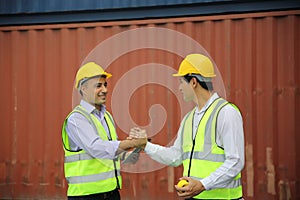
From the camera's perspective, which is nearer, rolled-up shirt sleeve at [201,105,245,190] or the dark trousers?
rolled-up shirt sleeve at [201,105,245,190]

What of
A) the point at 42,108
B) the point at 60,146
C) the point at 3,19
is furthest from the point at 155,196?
the point at 3,19

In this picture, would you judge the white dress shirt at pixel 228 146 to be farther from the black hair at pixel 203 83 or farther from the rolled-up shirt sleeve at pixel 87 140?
the rolled-up shirt sleeve at pixel 87 140

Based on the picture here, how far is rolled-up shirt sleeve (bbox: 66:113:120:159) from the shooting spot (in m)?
3.83

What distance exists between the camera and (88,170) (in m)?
3.89

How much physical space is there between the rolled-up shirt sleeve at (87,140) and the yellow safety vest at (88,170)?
5 centimetres

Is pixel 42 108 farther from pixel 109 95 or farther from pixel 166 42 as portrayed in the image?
pixel 166 42

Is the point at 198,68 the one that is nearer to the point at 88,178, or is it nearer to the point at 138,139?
the point at 138,139

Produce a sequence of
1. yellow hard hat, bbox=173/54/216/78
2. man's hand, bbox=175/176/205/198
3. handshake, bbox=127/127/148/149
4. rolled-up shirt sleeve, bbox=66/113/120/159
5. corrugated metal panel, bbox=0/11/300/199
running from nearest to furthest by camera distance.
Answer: man's hand, bbox=175/176/205/198, yellow hard hat, bbox=173/54/216/78, rolled-up shirt sleeve, bbox=66/113/120/159, handshake, bbox=127/127/148/149, corrugated metal panel, bbox=0/11/300/199

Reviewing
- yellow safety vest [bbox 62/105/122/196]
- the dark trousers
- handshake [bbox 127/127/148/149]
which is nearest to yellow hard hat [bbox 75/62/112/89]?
yellow safety vest [bbox 62/105/122/196]

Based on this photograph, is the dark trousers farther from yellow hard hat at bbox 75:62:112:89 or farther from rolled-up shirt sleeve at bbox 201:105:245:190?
rolled-up shirt sleeve at bbox 201:105:245:190

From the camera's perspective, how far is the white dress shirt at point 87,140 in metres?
3.83

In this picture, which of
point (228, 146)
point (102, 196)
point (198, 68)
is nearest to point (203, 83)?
point (198, 68)

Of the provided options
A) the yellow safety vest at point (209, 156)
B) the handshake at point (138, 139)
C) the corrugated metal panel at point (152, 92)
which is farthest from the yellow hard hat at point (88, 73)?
the corrugated metal panel at point (152, 92)

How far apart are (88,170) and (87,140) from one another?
0.26m
